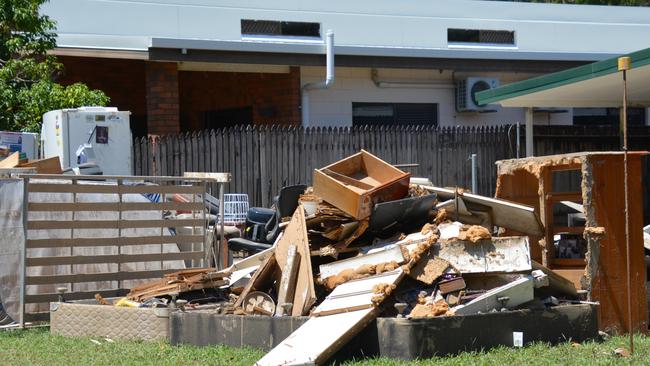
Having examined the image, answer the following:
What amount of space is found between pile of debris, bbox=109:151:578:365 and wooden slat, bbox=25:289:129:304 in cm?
79

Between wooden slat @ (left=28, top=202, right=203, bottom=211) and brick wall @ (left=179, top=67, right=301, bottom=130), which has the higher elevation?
brick wall @ (left=179, top=67, right=301, bottom=130)

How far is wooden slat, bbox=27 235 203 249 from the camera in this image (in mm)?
10609

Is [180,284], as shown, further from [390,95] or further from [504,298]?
[390,95]

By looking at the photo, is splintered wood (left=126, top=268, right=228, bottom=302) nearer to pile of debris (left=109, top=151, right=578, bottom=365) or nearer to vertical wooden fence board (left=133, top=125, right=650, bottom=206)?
pile of debris (left=109, top=151, right=578, bottom=365)

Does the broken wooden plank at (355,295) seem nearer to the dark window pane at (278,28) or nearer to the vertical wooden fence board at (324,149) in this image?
the vertical wooden fence board at (324,149)

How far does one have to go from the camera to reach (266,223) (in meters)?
12.8

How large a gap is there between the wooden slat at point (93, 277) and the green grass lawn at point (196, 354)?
95 centimetres

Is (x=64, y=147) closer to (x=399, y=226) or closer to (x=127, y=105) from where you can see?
(x=399, y=226)

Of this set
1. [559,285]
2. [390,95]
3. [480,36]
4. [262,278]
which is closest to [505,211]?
[559,285]

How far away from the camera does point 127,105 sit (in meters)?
21.5

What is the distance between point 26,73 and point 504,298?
31.9 ft

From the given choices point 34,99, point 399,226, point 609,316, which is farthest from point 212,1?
point 609,316

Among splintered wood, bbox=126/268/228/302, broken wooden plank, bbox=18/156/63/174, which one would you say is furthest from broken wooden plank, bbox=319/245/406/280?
broken wooden plank, bbox=18/156/63/174

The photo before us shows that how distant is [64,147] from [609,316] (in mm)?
8272
